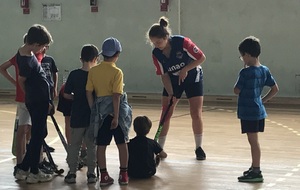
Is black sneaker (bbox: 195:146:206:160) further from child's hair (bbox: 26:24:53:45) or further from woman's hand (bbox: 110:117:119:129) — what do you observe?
child's hair (bbox: 26:24:53:45)

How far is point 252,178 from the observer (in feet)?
17.1

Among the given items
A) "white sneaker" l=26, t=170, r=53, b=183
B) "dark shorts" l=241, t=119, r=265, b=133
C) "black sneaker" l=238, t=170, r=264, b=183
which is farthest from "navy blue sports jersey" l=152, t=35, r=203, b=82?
"white sneaker" l=26, t=170, r=53, b=183

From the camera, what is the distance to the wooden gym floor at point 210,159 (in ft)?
16.8

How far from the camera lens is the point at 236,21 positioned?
11.4 m

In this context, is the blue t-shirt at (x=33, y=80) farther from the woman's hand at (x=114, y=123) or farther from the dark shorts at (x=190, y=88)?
the dark shorts at (x=190, y=88)

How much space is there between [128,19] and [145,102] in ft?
5.60

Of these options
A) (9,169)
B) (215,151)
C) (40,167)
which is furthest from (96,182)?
(215,151)

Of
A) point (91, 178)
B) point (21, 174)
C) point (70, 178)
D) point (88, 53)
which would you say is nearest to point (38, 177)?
point (21, 174)

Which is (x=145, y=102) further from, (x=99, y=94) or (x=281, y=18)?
(x=99, y=94)

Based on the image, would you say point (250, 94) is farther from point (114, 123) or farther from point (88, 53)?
point (88, 53)

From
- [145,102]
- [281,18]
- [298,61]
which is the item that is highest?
[281,18]

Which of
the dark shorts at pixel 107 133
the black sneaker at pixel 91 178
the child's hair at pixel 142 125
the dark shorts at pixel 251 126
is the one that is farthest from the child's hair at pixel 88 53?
the dark shorts at pixel 251 126

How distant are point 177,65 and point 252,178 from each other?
1405 millimetres

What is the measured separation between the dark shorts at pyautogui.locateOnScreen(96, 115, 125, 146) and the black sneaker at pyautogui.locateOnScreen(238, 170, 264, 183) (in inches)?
41.4
